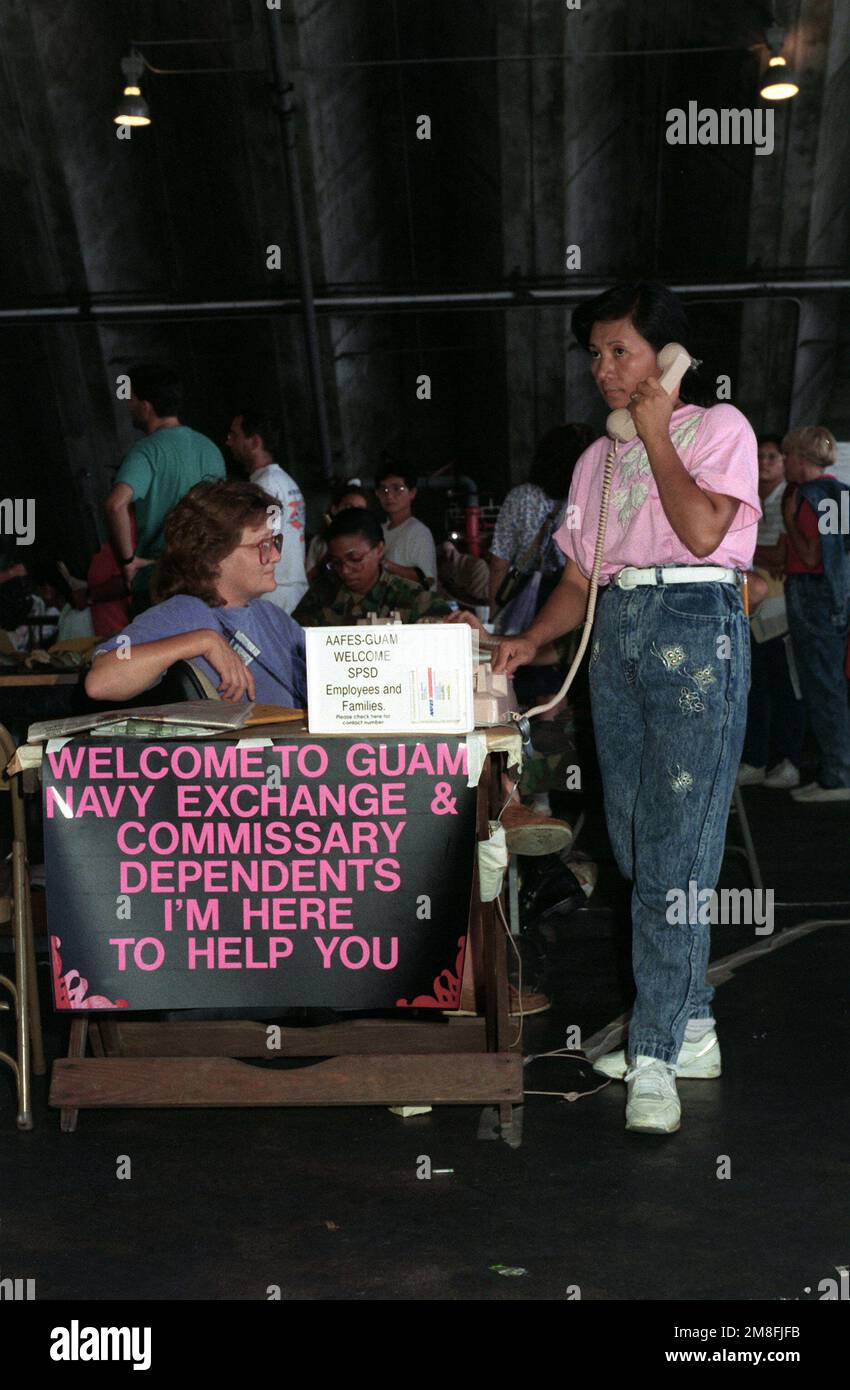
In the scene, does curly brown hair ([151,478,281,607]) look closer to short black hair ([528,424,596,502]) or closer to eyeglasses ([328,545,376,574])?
eyeglasses ([328,545,376,574])

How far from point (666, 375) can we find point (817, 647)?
155 inches

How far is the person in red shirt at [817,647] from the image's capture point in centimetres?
653

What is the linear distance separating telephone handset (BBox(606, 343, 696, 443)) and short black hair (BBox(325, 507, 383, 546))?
6.20ft

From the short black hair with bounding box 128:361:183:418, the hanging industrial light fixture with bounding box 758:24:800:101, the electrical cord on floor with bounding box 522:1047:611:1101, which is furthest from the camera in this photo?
the hanging industrial light fixture with bounding box 758:24:800:101

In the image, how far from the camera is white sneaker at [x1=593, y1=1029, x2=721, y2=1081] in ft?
10.7

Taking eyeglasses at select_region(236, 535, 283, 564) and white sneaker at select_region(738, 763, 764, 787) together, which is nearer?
eyeglasses at select_region(236, 535, 283, 564)

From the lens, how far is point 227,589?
3398mm

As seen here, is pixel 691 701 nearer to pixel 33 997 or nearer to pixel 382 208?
pixel 33 997

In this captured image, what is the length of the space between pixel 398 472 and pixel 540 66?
241 inches

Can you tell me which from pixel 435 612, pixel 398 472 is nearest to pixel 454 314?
pixel 398 472

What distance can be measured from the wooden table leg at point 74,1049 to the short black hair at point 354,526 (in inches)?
83.6

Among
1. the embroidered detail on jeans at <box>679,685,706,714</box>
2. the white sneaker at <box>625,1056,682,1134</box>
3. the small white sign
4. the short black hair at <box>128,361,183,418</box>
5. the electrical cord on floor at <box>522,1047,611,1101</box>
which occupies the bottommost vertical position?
the electrical cord on floor at <box>522,1047,611,1101</box>

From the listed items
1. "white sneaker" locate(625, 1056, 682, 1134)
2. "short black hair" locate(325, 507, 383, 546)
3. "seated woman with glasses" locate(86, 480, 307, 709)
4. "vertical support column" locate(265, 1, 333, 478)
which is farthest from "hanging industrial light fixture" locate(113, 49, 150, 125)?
"white sneaker" locate(625, 1056, 682, 1134)

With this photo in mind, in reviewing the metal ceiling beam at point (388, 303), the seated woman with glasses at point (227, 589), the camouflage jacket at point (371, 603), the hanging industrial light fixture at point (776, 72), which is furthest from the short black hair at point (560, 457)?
the metal ceiling beam at point (388, 303)
